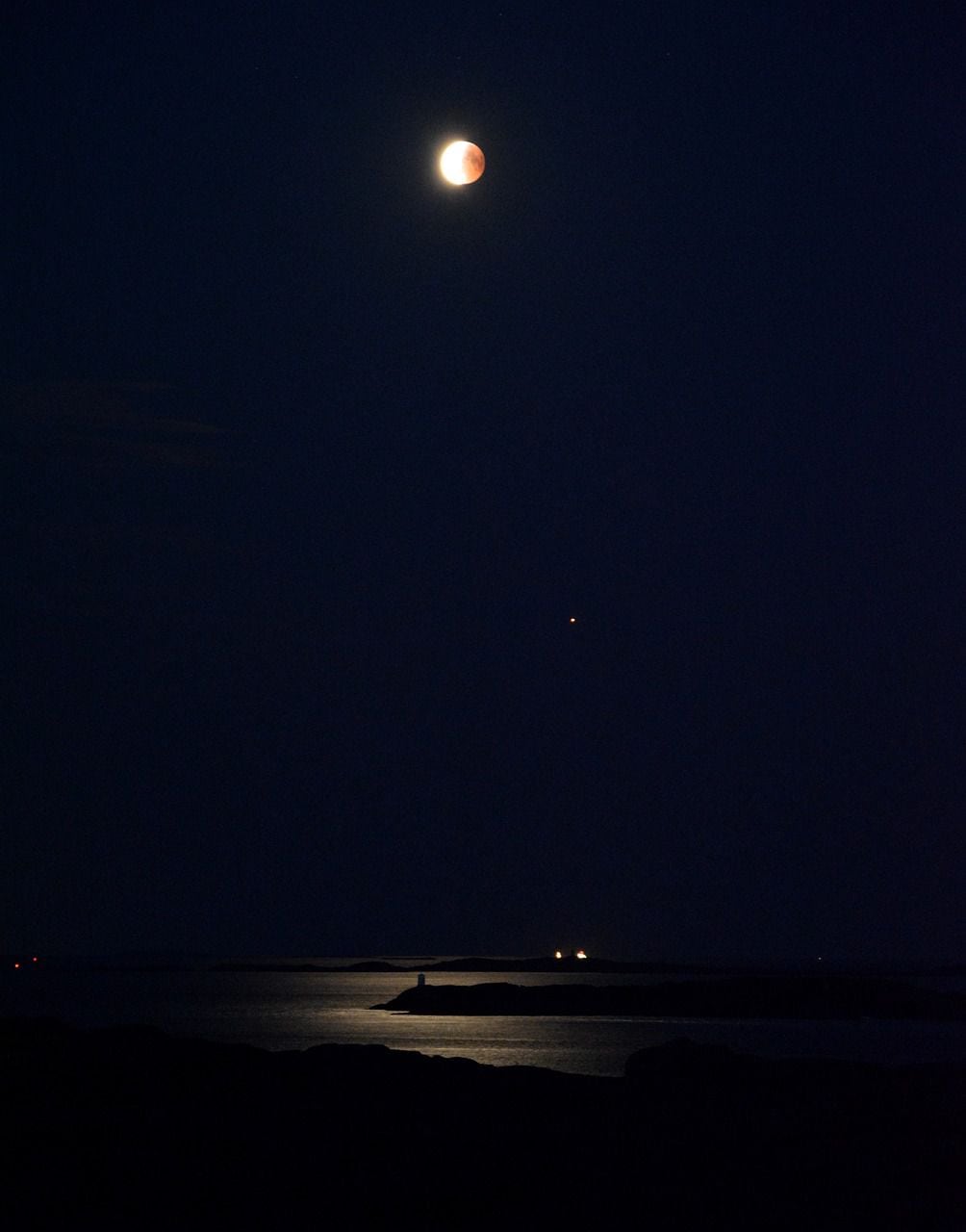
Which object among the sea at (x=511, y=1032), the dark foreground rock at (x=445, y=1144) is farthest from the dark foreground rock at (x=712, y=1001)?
the dark foreground rock at (x=445, y=1144)

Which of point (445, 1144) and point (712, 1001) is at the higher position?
point (712, 1001)

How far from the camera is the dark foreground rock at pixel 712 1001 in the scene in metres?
98.8

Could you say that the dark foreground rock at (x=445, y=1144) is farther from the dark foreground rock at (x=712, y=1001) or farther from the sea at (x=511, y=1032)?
the dark foreground rock at (x=712, y=1001)

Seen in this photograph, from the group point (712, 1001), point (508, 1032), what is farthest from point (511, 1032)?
point (712, 1001)

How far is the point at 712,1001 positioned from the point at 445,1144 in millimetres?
87616

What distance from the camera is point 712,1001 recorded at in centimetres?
10262

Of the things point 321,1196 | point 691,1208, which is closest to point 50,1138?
point 321,1196

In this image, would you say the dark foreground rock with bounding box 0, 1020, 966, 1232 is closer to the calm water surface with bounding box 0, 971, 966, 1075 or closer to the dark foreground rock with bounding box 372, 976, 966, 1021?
the calm water surface with bounding box 0, 971, 966, 1075

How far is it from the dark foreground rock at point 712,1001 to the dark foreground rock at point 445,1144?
75.4 m

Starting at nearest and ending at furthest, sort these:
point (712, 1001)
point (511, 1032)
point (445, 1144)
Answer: point (445, 1144), point (511, 1032), point (712, 1001)

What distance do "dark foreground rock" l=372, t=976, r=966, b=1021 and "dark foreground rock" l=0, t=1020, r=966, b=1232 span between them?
247 feet

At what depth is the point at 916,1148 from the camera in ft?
68.1

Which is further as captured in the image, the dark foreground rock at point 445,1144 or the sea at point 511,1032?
the sea at point 511,1032

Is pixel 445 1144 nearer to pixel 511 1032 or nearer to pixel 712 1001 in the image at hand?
pixel 511 1032
